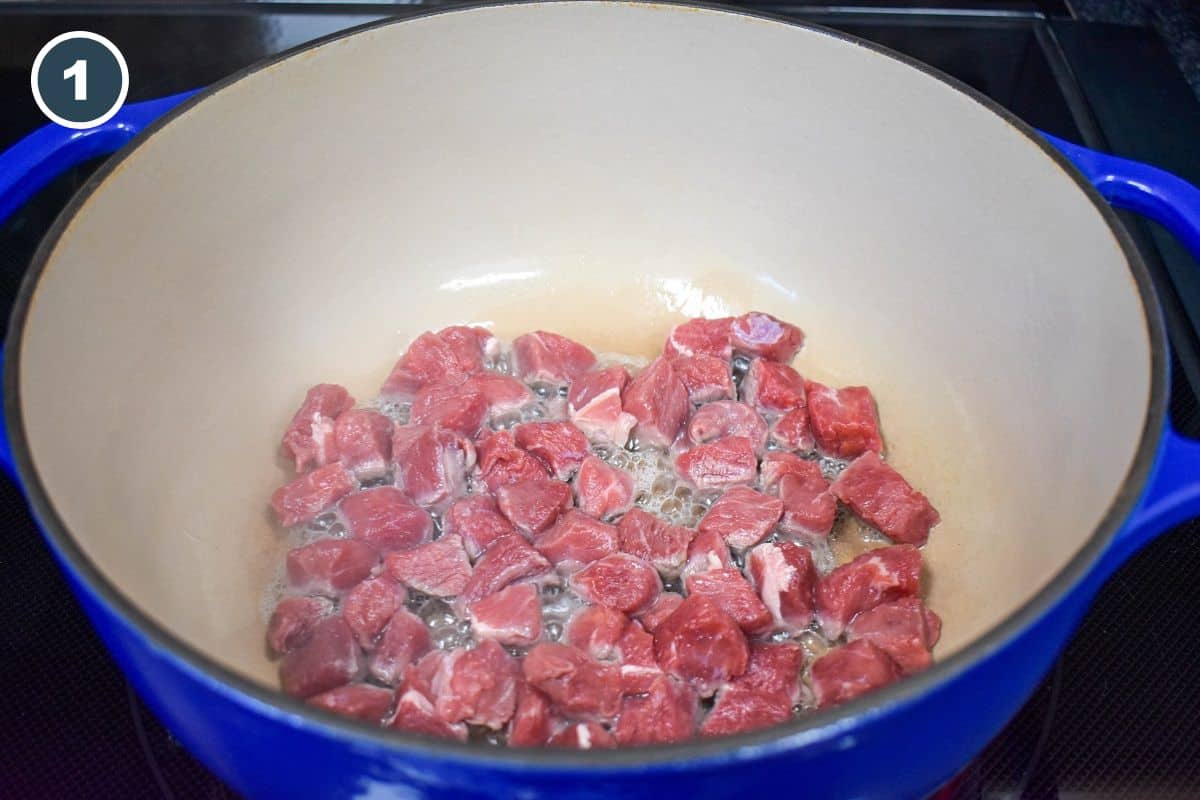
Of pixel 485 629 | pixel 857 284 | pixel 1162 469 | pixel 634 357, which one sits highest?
pixel 1162 469

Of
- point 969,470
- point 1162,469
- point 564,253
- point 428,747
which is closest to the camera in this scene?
point 428,747

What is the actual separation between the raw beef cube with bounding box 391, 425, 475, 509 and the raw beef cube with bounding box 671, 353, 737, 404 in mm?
374

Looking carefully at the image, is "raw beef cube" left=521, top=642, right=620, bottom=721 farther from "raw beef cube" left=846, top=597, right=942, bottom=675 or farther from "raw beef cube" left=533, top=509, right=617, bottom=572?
"raw beef cube" left=846, top=597, right=942, bottom=675

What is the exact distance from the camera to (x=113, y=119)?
1433 millimetres

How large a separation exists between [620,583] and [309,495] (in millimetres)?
480

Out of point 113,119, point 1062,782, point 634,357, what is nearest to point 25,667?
point 113,119

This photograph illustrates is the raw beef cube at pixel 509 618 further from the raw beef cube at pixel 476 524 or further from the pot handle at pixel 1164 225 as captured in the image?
the pot handle at pixel 1164 225

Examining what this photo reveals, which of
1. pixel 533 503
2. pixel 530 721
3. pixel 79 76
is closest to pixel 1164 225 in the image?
pixel 533 503

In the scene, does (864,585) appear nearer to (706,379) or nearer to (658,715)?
(658,715)

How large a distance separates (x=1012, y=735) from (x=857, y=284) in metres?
0.79

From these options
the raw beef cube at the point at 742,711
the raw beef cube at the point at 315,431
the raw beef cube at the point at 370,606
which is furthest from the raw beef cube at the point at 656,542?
the raw beef cube at the point at 315,431

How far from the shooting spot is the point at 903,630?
1335 millimetres

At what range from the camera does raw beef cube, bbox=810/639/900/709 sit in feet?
4.15

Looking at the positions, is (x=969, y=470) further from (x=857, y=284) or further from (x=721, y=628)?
(x=721, y=628)
